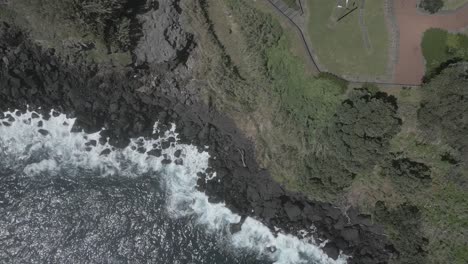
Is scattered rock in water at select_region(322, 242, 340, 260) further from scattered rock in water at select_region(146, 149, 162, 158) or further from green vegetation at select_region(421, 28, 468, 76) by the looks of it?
scattered rock in water at select_region(146, 149, 162, 158)

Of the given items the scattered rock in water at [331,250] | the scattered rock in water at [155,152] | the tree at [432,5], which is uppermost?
the tree at [432,5]

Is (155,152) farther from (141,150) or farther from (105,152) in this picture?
(105,152)

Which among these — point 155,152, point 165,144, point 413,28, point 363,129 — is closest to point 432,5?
point 413,28

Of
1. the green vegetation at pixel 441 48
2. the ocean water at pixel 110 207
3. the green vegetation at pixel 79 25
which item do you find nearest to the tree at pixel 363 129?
the green vegetation at pixel 441 48

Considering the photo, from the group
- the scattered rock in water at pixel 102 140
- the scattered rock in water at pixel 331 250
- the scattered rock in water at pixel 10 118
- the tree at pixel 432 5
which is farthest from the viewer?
the scattered rock in water at pixel 10 118

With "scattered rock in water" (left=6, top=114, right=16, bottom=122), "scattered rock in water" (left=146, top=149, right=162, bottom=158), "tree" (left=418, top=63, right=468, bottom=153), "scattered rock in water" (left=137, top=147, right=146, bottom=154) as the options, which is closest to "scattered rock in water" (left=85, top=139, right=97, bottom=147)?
"scattered rock in water" (left=137, top=147, right=146, bottom=154)

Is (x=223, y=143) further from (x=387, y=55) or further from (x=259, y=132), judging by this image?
(x=387, y=55)

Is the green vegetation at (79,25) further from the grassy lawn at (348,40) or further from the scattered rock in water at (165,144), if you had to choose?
the grassy lawn at (348,40)

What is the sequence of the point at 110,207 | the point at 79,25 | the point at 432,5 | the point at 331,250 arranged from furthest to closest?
the point at 110,207, the point at 331,250, the point at 79,25, the point at 432,5
